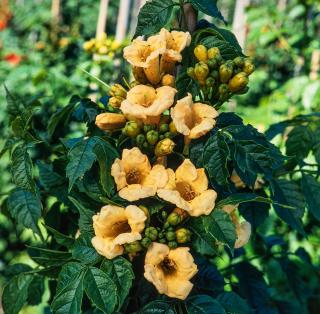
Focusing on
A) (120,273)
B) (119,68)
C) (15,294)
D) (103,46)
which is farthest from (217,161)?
(119,68)

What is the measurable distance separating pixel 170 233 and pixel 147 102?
262 millimetres

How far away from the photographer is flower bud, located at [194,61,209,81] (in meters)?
1.11

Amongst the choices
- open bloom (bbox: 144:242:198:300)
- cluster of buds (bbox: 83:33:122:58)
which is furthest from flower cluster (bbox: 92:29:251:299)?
cluster of buds (bbox: 83:33:122:58)

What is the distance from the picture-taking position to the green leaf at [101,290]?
1054 millimetres

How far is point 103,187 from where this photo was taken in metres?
1.08

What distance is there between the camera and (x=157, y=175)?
42.5 inches

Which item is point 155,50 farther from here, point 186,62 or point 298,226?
point 298,226

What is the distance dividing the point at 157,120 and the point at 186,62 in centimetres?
19

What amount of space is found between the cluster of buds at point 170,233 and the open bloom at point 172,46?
30 centimetres

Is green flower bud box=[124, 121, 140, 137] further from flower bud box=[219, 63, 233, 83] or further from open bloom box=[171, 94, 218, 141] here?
flower bud box=[219, 63, 233, 83]

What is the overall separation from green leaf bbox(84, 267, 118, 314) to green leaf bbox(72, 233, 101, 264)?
28mm

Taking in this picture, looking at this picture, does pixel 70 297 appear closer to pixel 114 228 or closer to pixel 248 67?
pixel 114 228

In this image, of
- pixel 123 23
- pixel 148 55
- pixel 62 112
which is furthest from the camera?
pixel 123 23

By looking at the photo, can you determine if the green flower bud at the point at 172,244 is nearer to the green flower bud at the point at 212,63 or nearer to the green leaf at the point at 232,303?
the green leaf at the point at 232,303
